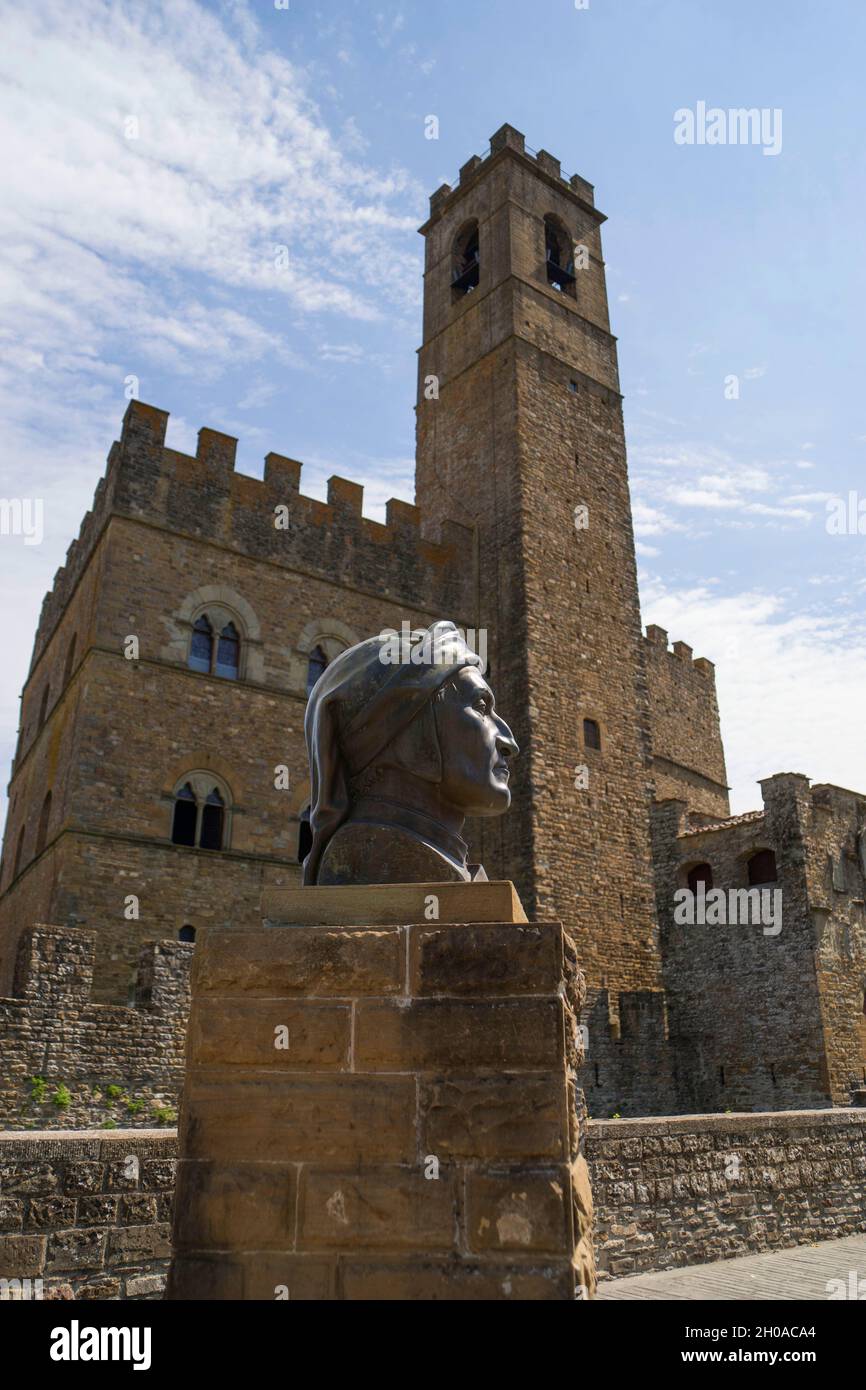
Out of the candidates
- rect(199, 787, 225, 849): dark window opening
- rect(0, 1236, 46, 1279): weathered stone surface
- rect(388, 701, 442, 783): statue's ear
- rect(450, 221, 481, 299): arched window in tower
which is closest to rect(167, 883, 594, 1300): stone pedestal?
rect(388, 701, 442, 783): statue's ear

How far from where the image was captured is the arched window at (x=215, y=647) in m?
16.8

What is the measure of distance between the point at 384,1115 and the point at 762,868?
1942 cm

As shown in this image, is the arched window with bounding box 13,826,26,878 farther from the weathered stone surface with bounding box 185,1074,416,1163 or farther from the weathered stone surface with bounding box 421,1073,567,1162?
the weathered stone surface with bounding box 421,1073,567,1162

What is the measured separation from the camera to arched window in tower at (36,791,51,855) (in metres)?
16.5

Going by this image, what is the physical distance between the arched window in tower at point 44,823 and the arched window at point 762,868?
13.8m

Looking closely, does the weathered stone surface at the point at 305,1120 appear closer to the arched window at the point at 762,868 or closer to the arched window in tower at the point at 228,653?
the arched window in tower at the point at 228,653

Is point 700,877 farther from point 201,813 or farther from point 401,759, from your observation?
point 401,759

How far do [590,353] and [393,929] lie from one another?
2261 cm

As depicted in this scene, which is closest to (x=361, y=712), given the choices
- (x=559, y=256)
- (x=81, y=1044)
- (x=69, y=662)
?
(x=81, y=1044)

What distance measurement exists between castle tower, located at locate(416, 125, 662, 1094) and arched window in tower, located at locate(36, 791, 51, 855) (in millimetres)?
7752

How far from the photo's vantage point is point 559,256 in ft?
80.9

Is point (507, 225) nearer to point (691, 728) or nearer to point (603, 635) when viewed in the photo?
point (603, 635)

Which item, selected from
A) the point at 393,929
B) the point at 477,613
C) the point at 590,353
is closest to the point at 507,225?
the point at 590,353
